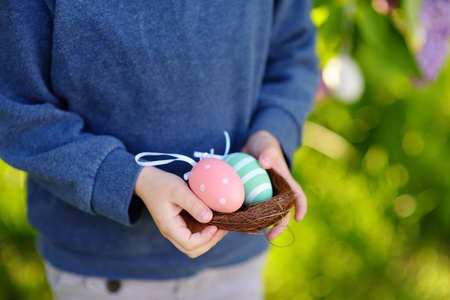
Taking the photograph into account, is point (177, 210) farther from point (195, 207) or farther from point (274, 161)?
point (274, 161)

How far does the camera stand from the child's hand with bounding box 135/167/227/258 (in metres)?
0.51

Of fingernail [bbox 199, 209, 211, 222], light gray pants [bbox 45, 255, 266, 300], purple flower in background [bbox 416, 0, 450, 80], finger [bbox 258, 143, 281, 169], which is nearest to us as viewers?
fingernail [bbox 199, 209, 211, 222]

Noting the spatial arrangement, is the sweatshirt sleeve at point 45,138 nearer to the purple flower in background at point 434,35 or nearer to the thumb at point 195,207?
the thumb at point 195,207

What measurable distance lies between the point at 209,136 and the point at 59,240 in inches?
12.0

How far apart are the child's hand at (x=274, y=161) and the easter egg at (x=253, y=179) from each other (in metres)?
0.01

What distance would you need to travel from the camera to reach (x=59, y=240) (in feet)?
2.30

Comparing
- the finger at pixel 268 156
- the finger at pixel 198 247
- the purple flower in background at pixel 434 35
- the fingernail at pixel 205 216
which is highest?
the fingernail at pixel 205 216

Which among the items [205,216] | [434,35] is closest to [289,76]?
[205,216]

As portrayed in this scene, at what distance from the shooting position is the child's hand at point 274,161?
1.92 ft

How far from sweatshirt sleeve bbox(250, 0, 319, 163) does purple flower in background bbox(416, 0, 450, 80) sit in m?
0.44

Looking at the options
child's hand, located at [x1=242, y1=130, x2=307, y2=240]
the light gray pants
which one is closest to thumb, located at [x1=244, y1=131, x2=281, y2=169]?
child's hand, located at [x1=242, y1=130, x2=307, y2=240]

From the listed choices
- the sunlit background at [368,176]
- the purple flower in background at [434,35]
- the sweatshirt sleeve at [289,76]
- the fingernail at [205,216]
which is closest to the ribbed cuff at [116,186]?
the fingernail at [205,216]

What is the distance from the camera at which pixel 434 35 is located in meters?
1.17

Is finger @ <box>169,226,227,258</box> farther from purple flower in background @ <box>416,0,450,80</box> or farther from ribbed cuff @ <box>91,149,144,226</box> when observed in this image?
purple flower in background @ <box>416,0,450,80</box>
